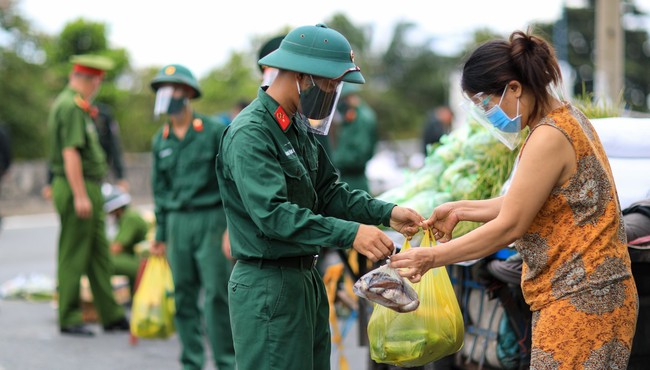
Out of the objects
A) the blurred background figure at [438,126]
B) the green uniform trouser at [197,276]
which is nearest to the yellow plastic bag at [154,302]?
the green uniform trouser at [197,276]

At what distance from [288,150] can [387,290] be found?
2.22 ft

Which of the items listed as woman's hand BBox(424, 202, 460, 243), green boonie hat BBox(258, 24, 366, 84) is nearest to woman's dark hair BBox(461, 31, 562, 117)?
green boonie hat BBox(258, 24, 366, 84)

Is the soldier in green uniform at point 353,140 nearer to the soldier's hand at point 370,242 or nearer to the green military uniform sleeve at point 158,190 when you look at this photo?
the green military uniform sleeve at point 158,190

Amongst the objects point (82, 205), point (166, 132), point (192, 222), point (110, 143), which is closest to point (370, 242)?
point (192, 222)

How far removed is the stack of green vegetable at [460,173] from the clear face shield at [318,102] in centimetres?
154

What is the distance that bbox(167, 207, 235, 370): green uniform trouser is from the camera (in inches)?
260

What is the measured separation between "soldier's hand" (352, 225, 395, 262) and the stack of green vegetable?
1.60m

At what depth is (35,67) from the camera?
86.9ft

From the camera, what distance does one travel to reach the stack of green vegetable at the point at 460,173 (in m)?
5.39

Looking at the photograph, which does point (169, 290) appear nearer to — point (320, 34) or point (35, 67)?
point (320, 34)

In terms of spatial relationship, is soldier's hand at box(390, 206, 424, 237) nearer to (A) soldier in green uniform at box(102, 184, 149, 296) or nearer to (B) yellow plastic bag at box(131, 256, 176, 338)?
(B) yellow plastic bag at box(131, 256, 176, 338)

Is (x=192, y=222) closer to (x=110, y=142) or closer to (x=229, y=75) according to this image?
(x=110, y=142)

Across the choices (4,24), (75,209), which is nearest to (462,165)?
(75,209)

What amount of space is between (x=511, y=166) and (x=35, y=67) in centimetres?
2316
